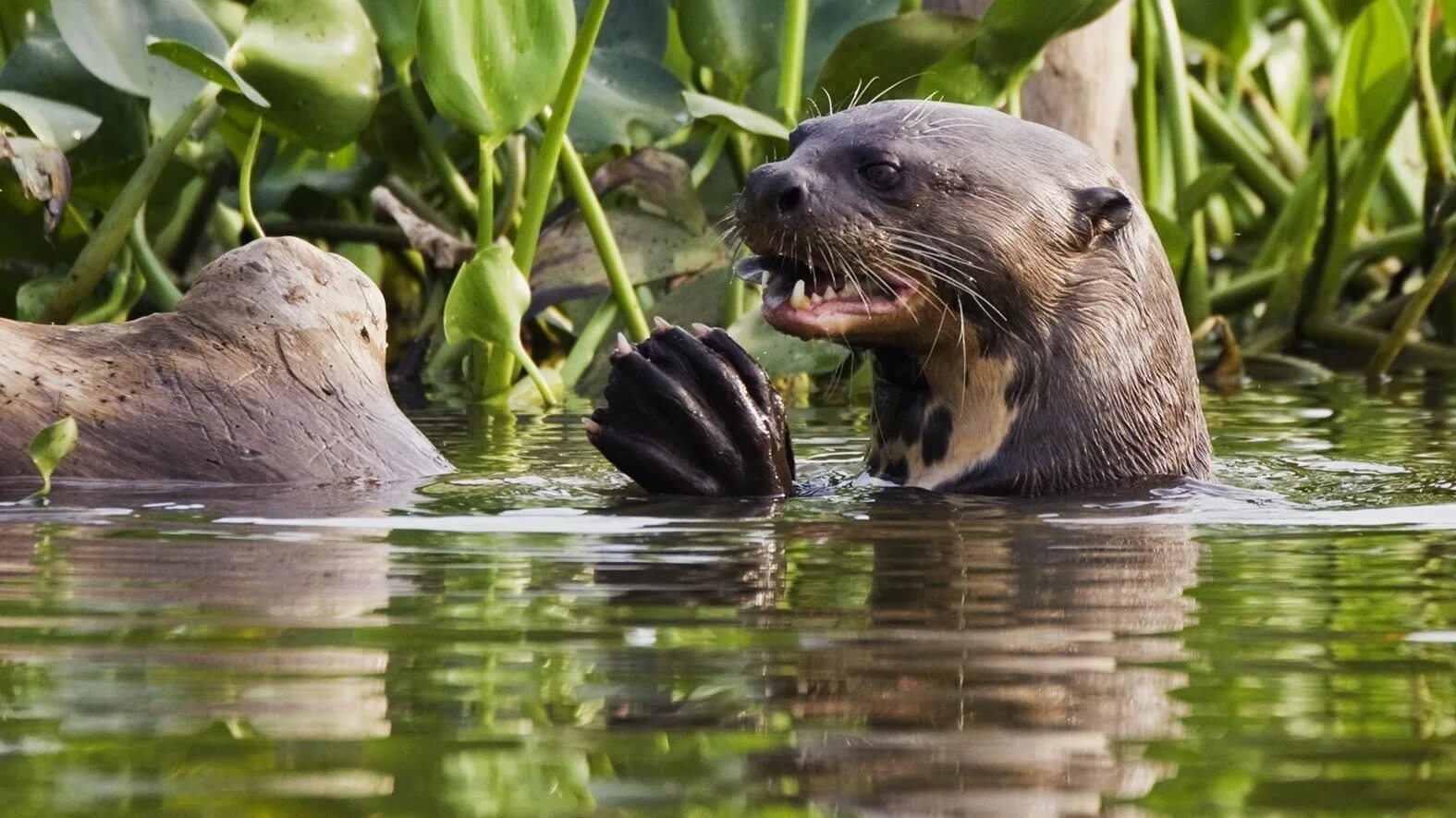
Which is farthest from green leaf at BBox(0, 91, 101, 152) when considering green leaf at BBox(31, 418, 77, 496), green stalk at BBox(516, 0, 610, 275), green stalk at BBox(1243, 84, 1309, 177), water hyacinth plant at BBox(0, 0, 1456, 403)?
green stalk at BBox(1243, 84, 1309, 177)

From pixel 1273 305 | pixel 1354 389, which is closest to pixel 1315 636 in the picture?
pixel 1354 389

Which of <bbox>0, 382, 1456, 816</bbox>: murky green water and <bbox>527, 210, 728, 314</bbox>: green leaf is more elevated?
<bbox>527, 210, 728, 314</bbox>: green leaf

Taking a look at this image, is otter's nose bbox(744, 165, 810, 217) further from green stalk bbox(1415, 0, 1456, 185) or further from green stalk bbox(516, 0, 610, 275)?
green stalk bbox(1415, 0, 1456, 185)

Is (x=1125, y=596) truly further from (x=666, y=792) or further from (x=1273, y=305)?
(x=1273, y=305)

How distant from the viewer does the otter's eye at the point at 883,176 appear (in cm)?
377

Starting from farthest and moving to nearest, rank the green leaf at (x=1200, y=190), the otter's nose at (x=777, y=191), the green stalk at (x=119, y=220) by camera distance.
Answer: the green leaf at (x=1200, y=190)
the green stalk at (x=119, y=220)
the otter's nose at (x=777, y=191)

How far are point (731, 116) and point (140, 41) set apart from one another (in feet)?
4.24

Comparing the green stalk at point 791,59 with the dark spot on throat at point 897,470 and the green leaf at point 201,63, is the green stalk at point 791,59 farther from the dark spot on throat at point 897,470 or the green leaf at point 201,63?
the dark spot on throat at point 897,470

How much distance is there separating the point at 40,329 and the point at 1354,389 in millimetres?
3930

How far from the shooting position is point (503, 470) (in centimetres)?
418

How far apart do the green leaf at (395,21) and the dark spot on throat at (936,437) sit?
1.94 meters

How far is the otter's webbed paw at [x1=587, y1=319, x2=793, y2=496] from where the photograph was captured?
12.0 ft

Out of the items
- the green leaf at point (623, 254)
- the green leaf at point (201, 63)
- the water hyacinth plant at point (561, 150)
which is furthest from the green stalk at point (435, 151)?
the green leaf at point (201, 63)

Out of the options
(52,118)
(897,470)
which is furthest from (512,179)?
(897,470)
